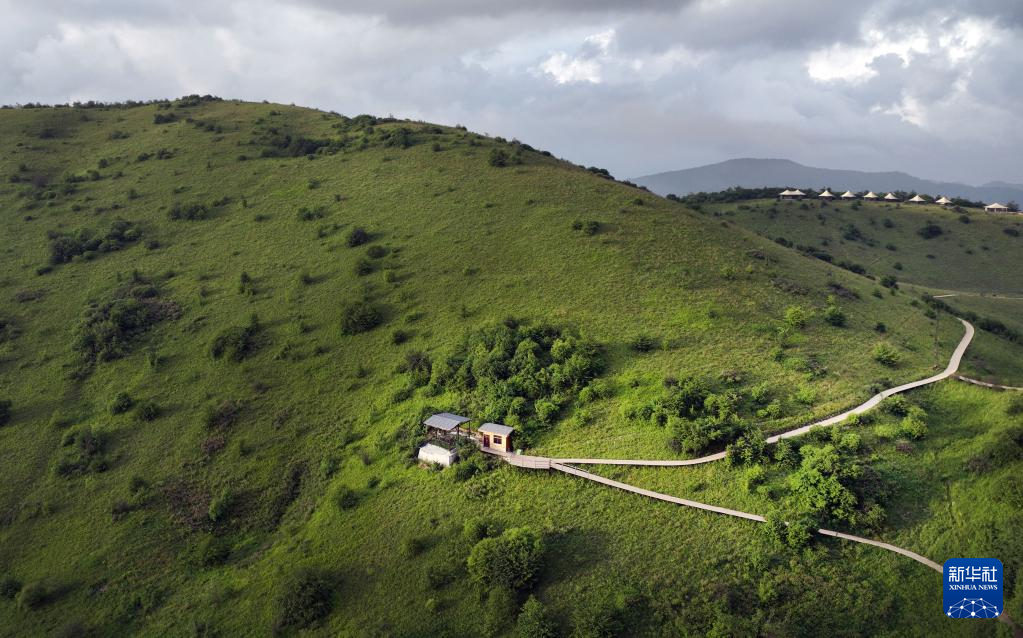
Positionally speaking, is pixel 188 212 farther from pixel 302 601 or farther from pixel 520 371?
pixel 302 601

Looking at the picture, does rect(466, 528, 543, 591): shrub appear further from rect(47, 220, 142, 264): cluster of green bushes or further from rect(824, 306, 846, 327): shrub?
rect(47, 220, 142, 264): cluster of green bushes

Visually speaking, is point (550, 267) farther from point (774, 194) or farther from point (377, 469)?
point (774, 194)

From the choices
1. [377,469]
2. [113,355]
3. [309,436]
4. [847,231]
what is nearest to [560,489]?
[377,469]

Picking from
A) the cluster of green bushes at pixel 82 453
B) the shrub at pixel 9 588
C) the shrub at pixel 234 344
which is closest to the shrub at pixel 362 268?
the shrub at pixel 234 344

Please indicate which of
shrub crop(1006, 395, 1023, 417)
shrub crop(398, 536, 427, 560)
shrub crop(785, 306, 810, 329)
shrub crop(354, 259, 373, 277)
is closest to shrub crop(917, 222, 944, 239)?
shrub crop(785, 306, 810, 329)

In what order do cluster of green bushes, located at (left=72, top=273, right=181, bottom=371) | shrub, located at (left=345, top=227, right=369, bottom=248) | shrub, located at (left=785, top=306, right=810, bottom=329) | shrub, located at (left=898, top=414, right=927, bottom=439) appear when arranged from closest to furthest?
shrub, located at (left=898, top=414, right=927, bottom=439) < shrub, located at (left=785, top=306, right=810, bottom=329) < cluster of green bushes, located at (left=72, top=273, right=181, bottom=371) < shrub, located at (left=345, top=227, right=369, bottom=248)

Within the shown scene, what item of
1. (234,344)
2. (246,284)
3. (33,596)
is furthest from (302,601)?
(246,284)
